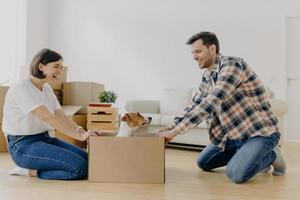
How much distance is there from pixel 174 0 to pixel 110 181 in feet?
12.7

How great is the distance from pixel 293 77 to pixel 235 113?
309 cm

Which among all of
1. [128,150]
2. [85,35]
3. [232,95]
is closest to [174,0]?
[85,35]

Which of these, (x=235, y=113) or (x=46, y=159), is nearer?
(x=46, y=159)

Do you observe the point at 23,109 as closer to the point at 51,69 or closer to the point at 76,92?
the point at 51,69

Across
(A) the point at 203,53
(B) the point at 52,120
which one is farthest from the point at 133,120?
(A) the point at 203,53

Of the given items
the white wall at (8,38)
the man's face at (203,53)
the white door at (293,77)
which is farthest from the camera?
the white wall at (8,38)

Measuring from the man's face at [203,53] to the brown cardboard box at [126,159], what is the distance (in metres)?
0.59

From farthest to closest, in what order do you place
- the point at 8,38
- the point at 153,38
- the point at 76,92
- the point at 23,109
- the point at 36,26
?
1. the point at 36,26
2. the point at 153,38
3. the point at 8,38
4. the point at 76,92
5. the point at 23,109

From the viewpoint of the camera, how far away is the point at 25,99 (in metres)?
2.03

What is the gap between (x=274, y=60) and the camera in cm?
497

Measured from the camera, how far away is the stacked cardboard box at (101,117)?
12.7ft

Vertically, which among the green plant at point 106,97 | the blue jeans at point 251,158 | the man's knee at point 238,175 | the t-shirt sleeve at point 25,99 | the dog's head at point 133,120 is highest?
the t-shirt sleeve at point 25,99

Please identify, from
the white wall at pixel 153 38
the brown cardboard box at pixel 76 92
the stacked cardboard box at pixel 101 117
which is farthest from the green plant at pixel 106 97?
the white wall at pixel 153 38

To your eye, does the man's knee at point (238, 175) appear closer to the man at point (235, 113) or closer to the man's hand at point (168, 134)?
the man at point (235, 113)
